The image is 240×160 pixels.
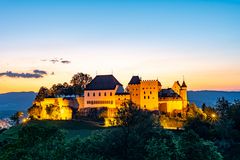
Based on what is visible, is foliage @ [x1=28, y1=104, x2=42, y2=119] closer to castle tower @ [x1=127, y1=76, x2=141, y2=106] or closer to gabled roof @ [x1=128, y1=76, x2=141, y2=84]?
castle tower @ [x1=127, y1=76, x2=141, y2=106]

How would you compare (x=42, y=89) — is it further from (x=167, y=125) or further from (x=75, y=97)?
(x=167, y=125)

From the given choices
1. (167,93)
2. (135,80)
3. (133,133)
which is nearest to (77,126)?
(135,80)

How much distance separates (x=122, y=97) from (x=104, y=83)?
7082 millimetres

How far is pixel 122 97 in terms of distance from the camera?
288 feet

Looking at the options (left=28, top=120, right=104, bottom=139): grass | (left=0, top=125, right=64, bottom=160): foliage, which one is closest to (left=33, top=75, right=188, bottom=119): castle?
(left=28, top=120, right=104, bottom=139): grass

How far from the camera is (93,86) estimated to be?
92.9 m

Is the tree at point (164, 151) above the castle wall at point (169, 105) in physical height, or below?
below

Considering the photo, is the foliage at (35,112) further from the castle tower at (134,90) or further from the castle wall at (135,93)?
the castle wall at (135,93)

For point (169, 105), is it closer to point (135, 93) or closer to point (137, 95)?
point (137, 95)

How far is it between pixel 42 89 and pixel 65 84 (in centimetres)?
607

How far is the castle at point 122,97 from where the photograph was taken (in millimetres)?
86188

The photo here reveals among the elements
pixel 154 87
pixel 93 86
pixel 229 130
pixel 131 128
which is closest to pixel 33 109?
pixel 93 86

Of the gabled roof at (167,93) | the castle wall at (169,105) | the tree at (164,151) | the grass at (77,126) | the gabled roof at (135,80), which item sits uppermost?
the gabled roof at (135,80)

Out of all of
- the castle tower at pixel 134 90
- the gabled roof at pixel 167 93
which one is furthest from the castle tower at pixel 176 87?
the castle tower at pixel 134 90
